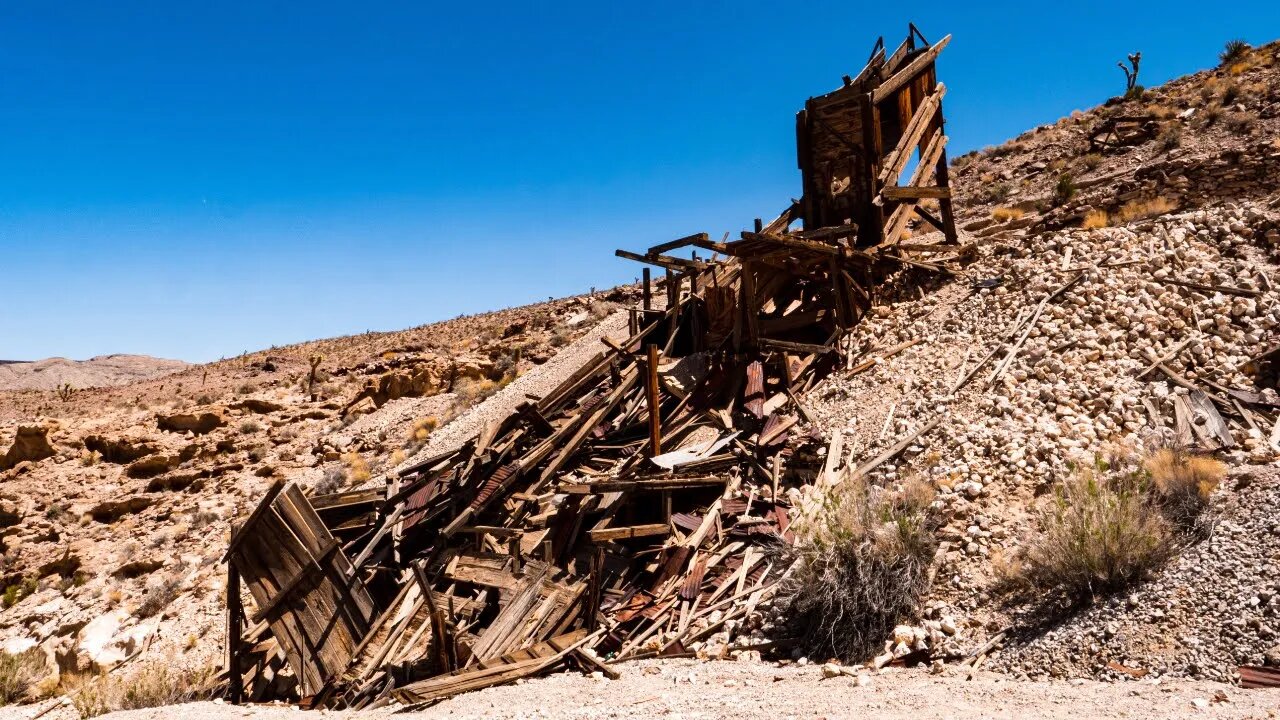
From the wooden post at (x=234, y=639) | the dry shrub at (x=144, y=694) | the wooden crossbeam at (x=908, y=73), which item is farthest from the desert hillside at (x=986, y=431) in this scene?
the wooden crossbeam at (x=908, y=73)

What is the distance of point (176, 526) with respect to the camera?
653 inches

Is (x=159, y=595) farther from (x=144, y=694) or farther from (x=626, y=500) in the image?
(x=626, y=500)

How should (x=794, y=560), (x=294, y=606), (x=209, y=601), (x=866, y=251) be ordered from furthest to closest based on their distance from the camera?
(x=209, y=601) < (x=866, y=251) < (x=294, y=606) < (x=794, y=560)

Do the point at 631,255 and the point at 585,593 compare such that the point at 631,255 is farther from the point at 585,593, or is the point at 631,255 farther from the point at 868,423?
the point at 585,593

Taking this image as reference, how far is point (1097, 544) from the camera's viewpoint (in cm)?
585

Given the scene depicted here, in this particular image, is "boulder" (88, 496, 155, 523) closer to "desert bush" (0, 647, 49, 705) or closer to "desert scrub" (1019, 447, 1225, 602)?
"desert bush" (0, 647, 49, 705)

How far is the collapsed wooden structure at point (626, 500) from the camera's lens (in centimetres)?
771

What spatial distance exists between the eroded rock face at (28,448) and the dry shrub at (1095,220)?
23.1 m

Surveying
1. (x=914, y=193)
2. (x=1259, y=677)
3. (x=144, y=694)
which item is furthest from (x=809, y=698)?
(x=914, y=193)

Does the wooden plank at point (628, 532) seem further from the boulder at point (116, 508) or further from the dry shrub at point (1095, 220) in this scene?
the boulder at point (116, 508)

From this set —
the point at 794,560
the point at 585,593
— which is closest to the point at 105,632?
the point at 585,593

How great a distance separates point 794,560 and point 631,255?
680 centimetres

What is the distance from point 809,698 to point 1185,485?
375 centimetres

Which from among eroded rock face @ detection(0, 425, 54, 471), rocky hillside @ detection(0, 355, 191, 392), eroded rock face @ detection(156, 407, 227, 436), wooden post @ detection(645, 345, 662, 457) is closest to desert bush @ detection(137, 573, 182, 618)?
eroded rock face @ detection(156, 407, 227, 436)
